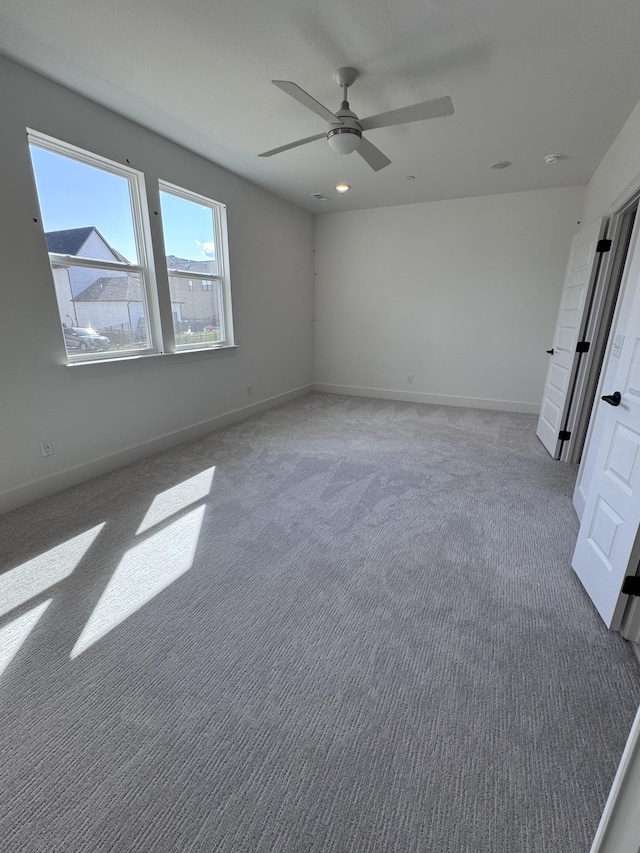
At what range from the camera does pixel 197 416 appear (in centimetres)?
401

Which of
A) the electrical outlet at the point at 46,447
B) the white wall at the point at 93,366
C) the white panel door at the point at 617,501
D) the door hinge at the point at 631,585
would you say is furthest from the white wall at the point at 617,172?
the electrical outlet at the point at 46,447

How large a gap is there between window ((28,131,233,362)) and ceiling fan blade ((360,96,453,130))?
6.64ft

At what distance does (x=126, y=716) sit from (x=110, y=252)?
3098 millimetres

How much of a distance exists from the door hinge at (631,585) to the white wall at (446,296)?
394cm

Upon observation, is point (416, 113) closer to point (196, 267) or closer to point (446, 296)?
point (196, 267)

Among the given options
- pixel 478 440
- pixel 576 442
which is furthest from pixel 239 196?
pixel 576 442

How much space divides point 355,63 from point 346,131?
34cm

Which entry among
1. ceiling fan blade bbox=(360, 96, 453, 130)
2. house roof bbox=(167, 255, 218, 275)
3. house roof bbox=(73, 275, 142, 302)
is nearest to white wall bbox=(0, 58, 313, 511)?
house roof bbox=(167, 255, 218, 275)

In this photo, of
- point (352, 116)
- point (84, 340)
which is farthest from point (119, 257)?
point (352, 116)

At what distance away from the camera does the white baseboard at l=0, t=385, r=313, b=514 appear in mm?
2566

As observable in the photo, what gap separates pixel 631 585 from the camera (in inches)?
59.6

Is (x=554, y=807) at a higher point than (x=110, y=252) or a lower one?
lower

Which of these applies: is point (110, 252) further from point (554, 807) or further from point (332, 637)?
point (554, 807)

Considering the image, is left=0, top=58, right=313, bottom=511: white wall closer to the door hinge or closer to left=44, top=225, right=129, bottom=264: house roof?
left=44, top=225, right=129, bottom=264: house roof
